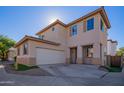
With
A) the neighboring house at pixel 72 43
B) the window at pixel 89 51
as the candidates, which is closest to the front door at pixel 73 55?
the neighboring house at pixel 72 43

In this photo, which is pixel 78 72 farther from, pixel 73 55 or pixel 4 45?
pixel 4 45

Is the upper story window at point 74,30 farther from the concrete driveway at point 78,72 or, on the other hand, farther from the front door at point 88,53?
the concrete driveway at point 78,72

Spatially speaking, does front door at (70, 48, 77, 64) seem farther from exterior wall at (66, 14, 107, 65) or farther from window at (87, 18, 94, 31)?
window at (87, 18, 94, 31)

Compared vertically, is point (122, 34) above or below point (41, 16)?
below

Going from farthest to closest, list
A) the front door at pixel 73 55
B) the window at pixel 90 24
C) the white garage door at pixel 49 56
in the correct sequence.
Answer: the front door at pixel 73 55 < the white garage door at pixel 49 56 < the window at pixel 90 24

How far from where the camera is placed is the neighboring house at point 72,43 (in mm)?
12961

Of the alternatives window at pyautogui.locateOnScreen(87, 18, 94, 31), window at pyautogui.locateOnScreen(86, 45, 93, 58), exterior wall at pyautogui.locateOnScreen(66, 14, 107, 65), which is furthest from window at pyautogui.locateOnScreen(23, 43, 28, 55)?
window at pyautogui.locateOnScreen(87, 18, 94, 31)

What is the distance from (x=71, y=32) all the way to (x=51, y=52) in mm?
3806

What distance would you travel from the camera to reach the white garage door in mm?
13727

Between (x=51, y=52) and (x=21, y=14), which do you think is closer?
(x=21, y=14)

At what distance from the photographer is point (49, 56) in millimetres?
14820
